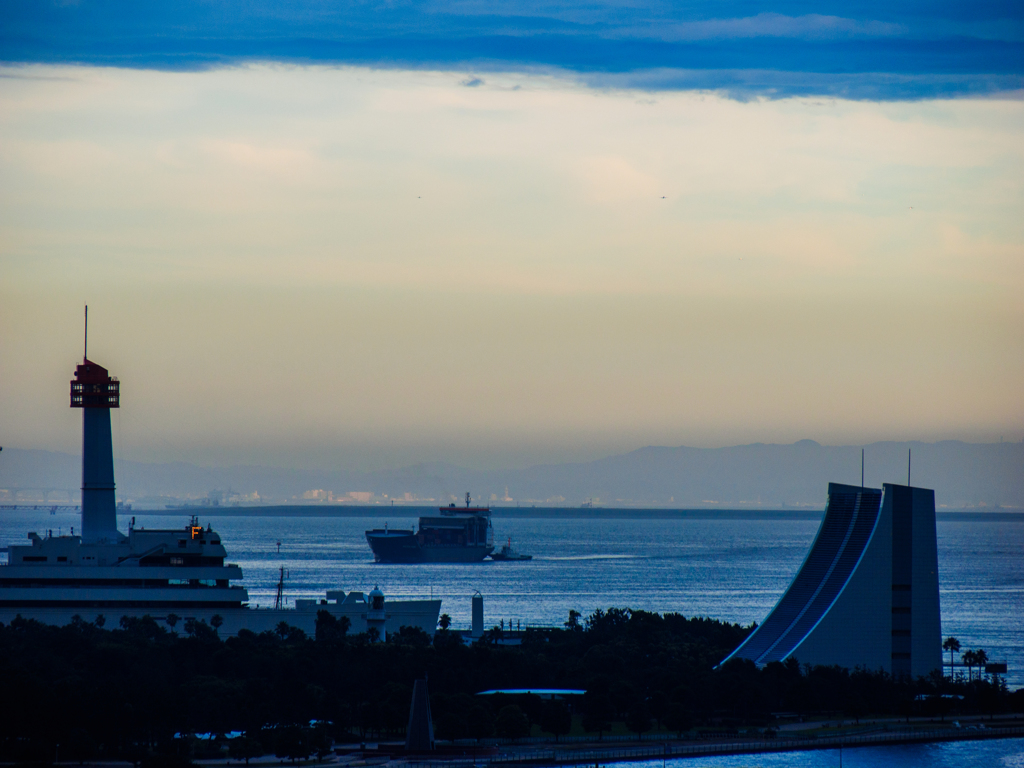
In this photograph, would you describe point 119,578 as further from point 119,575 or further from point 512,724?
point 512,724

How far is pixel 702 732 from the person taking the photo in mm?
55312

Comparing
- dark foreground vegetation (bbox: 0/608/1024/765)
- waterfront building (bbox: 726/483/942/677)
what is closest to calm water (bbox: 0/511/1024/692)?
waterfront building (bbox: 726/483/942/677)

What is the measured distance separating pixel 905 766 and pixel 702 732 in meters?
8.07

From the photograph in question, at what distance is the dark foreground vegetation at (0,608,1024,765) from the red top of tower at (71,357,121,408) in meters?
12.1

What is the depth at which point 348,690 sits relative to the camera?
57.2 metres

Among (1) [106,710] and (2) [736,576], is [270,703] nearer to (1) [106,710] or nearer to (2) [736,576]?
(1) [106,710]

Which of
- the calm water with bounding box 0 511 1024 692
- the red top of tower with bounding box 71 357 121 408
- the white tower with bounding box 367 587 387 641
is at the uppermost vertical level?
the red top of tower with bounding box 71 357 121 408

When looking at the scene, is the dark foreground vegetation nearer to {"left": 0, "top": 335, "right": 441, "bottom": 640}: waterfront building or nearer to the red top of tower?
{"left": 0, "top": 335, "right": 441, "bottom": 640}: waterfront building

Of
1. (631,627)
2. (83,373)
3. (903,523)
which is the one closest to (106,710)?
(83,373)

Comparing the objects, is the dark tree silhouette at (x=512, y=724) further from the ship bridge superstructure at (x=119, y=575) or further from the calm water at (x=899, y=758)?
the ship bridge superstructure at (x=119, y=575)

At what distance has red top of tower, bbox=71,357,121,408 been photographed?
71.1 m

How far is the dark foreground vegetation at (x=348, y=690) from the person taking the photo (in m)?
48.8

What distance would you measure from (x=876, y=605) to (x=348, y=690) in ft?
85.3

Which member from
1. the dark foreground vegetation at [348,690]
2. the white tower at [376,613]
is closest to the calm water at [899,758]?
the dark foreground vegetation at [348,690]
